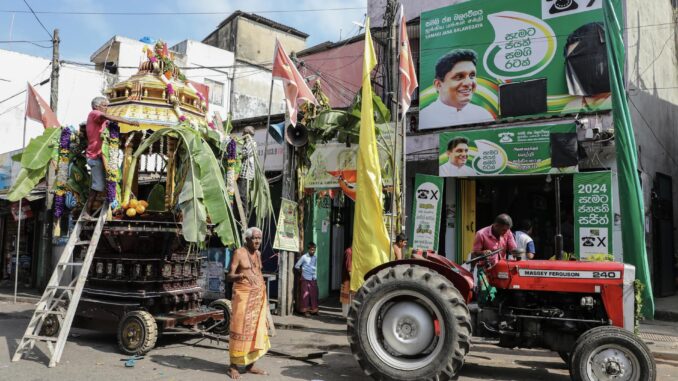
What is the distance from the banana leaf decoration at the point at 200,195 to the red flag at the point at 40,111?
5.14 m

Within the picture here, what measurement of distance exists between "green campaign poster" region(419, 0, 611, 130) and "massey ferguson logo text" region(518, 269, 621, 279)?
6.37 m

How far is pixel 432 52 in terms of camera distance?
13.5m

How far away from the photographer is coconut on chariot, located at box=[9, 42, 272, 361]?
758 centimetres

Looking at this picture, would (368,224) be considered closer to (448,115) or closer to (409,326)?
(409,326)

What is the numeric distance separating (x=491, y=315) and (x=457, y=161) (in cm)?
663

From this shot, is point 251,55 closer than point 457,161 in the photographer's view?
No

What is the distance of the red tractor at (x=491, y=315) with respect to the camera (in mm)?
5531

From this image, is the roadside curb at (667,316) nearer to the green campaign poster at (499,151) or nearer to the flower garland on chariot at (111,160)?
the green campaign poster at (499,151)

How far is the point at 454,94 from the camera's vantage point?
1304 cm

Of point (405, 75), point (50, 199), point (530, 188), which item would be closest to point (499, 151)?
point (530, 188)

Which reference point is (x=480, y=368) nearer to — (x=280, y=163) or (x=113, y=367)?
(x=113, y=367)

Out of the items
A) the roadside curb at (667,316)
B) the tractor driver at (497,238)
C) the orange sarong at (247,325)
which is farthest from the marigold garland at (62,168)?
Result: the roadside curb at (667,316)

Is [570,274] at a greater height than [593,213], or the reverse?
[593,213]

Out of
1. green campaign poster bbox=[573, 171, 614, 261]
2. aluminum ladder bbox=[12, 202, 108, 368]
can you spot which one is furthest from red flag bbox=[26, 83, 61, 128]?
green campaign poster bbox=[573, 171, 614, 261]
